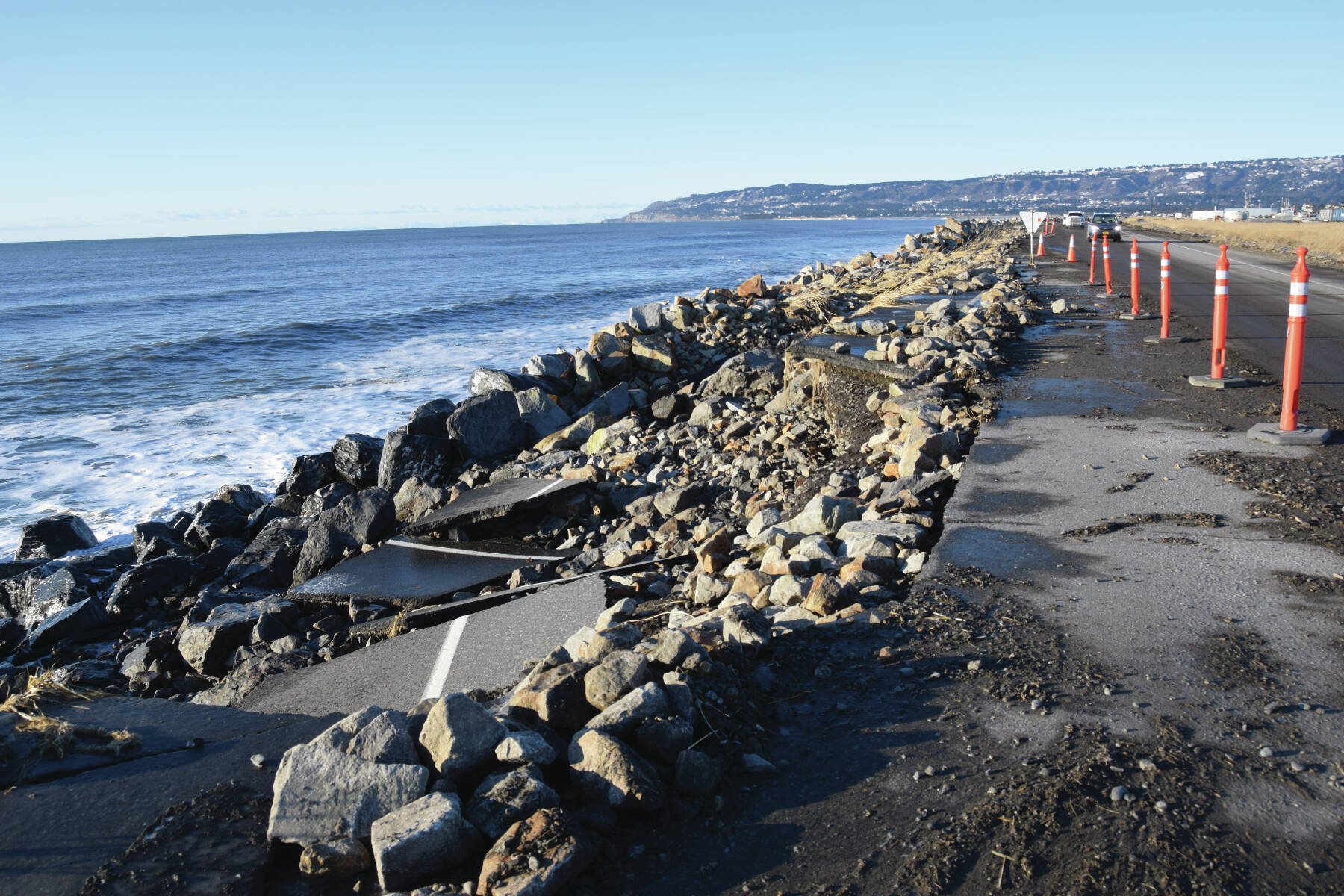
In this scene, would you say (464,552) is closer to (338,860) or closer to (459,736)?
(459,736)

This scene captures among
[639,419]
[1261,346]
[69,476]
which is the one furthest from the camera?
[69,476]

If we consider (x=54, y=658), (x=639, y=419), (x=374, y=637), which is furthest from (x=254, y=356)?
(x=374, y=637)

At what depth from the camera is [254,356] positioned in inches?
969

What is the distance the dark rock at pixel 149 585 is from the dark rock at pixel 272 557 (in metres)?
0.40

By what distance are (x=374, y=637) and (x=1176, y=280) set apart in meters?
18.7

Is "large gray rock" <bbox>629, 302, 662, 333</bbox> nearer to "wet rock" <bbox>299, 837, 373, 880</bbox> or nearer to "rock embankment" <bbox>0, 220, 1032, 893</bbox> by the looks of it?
"rock embankment" <bbox>0, 220, 1032, 893</bbox>

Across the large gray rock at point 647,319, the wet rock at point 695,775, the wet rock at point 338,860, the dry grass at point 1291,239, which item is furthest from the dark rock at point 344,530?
the dry grass at point 1291,239

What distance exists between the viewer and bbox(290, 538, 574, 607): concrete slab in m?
Result: 6.94

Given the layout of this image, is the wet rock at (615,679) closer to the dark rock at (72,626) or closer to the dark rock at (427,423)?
the dark rock at (72,626)

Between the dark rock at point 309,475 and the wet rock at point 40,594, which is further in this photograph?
the dark rock at point 309,475

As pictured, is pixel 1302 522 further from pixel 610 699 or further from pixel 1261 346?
pixel 1261 346

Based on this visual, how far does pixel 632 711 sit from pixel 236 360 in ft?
80.6

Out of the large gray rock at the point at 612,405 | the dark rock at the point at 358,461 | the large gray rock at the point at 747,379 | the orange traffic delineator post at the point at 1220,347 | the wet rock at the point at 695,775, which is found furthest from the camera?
the large gray rock at the point at 612,405

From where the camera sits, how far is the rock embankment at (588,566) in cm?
268
